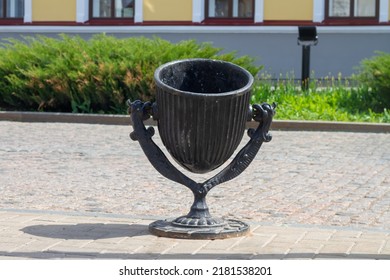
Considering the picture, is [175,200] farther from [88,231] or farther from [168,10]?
[168,10]

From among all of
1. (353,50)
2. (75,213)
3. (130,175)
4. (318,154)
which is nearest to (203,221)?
(75,213)

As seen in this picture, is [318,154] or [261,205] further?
[318,154]

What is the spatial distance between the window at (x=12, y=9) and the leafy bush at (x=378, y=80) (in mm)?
11559

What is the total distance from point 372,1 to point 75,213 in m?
17.8

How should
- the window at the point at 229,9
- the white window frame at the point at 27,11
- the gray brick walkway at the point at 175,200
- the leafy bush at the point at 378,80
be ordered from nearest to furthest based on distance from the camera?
the gray brick walkway at the point at 175,200 < the leafy bush at the point at 378,80 < the window at the point at 229,9 < the white window frame at the point at 27,11

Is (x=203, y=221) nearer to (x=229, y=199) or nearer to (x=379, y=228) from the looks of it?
(x=379, y=228)

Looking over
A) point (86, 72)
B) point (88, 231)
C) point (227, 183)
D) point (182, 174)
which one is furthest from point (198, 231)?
point (86, 72)

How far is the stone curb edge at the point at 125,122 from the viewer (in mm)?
15742

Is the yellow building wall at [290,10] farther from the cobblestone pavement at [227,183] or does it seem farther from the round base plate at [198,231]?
the round base plate at [198,231]

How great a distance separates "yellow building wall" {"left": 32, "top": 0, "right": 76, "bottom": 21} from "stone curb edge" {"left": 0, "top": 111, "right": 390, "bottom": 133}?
9.33 meters

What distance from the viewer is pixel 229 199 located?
9.21 m

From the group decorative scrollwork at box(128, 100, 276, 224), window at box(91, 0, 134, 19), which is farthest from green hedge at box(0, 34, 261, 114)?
decorative scrollwork at box(128, 100, 276, 224)

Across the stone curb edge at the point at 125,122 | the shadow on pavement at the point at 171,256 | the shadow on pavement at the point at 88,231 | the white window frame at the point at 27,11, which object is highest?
the white window frame at the point at 27,11

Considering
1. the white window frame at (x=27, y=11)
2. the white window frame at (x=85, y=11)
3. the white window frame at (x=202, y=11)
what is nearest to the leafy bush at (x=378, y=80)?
the white window frame at (x=202, y=11)
